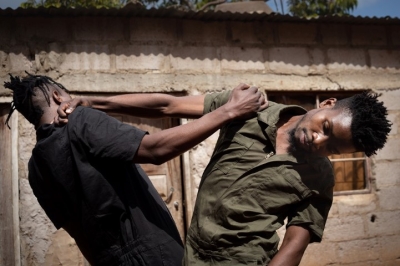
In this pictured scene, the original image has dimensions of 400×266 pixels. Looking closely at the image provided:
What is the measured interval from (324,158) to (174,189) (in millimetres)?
3205

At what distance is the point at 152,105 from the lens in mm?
2559

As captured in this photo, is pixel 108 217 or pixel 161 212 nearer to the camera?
pixel 108 217

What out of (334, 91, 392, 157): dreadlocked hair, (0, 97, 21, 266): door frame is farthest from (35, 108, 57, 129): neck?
(0, 97, 21, 266): door frame

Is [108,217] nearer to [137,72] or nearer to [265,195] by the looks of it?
[265,195]

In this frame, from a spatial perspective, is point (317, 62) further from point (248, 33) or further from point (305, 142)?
point (305, 142)

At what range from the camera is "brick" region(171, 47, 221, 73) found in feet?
17.8

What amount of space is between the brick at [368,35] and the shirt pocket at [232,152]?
4280 mm

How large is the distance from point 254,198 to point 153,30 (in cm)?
347

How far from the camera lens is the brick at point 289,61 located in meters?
5.79

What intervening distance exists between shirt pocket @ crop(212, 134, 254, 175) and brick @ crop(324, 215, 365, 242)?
3801 mm

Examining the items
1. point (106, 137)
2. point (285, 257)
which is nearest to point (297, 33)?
point (285, 257)

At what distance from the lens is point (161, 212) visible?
2385 mm

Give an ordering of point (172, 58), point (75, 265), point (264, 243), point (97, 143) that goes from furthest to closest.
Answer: point (172, 58)
point (75, 265)
point (264, 243)
point (97, 143)

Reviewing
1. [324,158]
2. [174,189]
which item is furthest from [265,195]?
[174,189]
